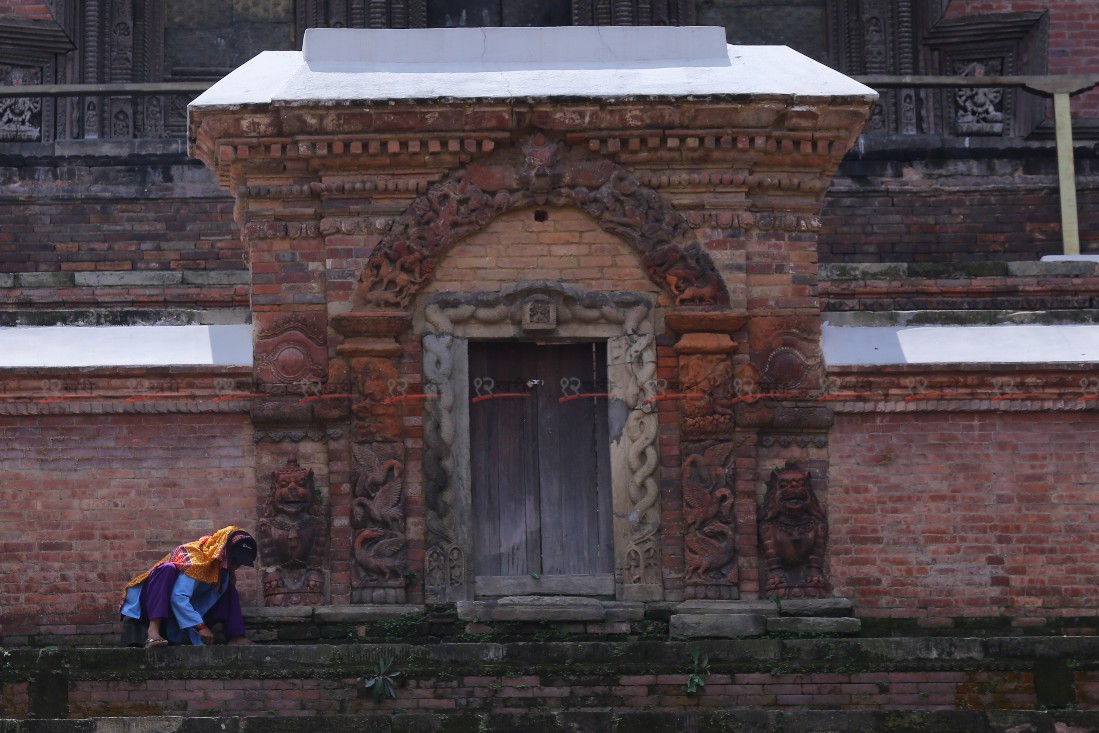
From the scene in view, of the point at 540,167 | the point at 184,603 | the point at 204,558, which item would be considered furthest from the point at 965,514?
the point at 184,603

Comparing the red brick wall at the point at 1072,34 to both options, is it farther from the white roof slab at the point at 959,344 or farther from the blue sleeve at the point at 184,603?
the blue sleeve at the point at 184,603

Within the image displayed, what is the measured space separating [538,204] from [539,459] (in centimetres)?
172

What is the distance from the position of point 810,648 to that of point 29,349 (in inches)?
221

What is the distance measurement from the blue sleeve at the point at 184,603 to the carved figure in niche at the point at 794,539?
3732 mm

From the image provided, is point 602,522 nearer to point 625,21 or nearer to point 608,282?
point 608,282

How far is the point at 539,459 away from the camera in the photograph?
1376cm

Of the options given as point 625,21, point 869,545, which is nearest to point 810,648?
point 869,545

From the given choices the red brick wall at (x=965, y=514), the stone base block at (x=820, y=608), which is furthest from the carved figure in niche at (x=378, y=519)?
the red brick wall at (x=965, y=514)

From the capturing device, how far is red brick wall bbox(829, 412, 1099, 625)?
533 inches

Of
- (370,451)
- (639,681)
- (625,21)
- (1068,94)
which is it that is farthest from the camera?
(625,21)

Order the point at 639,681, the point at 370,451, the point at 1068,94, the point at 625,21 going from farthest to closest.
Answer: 1. the point at 625,21
2. the point at 1068,94
3. the point at 370,451
4. the point at 639,681

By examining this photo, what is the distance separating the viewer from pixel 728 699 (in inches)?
473

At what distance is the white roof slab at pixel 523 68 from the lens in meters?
13.6

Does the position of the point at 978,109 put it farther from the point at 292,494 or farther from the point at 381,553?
the point at 292,494
